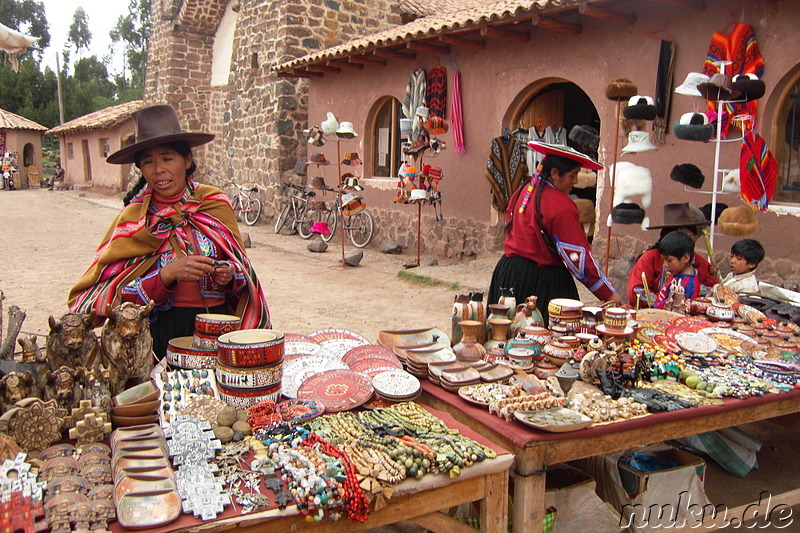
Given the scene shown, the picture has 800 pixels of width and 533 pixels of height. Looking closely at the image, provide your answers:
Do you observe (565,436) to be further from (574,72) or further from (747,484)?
(574,72)

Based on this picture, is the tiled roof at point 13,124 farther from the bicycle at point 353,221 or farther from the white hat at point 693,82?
the white hat at point 693,82

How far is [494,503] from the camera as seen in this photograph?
2.02 m

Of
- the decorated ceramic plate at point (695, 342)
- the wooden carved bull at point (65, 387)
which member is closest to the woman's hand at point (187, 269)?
the wooden carved bull at point (65, 387)

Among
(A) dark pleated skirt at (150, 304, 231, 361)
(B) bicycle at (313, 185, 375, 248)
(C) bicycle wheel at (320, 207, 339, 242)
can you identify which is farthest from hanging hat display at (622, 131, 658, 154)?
(C) bicycle wheel at (320, 207, 339, 242)

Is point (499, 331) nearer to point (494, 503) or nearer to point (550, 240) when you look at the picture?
point (550, 240)

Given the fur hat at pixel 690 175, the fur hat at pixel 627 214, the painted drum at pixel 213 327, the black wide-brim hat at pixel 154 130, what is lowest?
the painted drum at pixel 213 327

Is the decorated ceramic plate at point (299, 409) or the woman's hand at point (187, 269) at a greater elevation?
the woman's hand at point (187, 269)

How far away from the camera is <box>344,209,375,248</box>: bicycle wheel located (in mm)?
12008

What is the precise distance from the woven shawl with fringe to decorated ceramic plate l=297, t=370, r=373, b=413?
1.60 ft

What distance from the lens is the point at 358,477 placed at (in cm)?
177

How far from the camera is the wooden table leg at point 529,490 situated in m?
2.06

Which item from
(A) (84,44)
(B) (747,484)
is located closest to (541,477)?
(B) (747,484)

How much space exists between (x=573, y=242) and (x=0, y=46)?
17.4ft

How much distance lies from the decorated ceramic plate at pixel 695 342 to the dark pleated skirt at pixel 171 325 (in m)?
2.21
